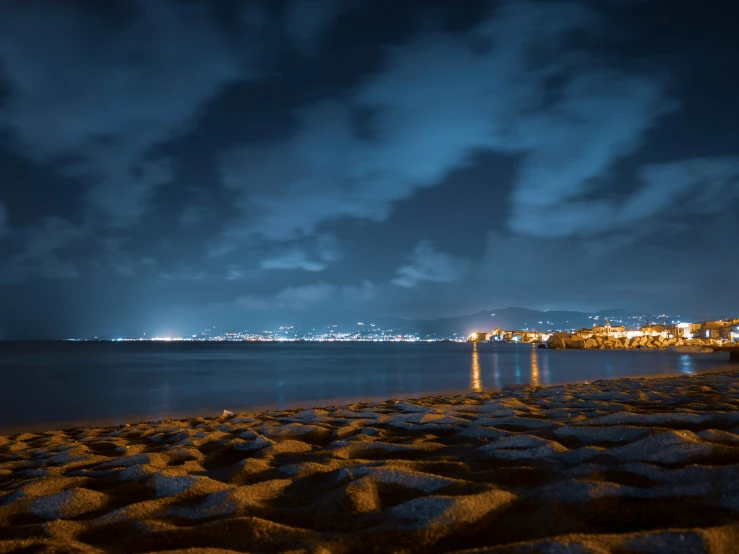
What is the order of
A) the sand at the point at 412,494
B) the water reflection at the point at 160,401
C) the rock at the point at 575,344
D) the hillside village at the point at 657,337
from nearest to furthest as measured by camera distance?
the sand at the point at 412,494
the water reflection at the point at 160,401
the hillside village at the point at 657,337
the rock at the point at 575,344

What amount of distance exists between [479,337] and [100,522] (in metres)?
192

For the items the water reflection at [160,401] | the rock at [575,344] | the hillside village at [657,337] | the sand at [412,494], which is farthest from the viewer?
the rock at [575,344]

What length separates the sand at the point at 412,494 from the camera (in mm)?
2096

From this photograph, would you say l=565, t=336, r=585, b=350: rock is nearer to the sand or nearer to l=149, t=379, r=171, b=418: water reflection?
l=149, t=379, r=171, b=418: water reflection

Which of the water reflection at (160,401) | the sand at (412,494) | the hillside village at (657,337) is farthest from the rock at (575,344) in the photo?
the sand at (412,494)

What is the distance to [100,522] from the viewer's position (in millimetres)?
2664

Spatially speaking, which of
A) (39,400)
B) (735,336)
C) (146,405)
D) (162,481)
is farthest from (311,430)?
(735,336)

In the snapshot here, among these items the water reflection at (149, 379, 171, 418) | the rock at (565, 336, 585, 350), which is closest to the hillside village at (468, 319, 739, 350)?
the rock at (565, 336, 585, 350)

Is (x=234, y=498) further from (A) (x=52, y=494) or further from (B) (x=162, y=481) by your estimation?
(A) (x=52, y=494)

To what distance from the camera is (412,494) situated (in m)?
2.77

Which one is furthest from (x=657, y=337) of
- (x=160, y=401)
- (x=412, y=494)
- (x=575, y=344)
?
(x=412, y=494)

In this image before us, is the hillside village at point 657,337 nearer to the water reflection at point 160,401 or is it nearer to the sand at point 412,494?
the water reflection at point 160,401

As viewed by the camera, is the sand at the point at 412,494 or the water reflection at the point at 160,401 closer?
the sand at the point at 412,494

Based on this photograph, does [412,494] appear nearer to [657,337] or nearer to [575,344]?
[575,344]
